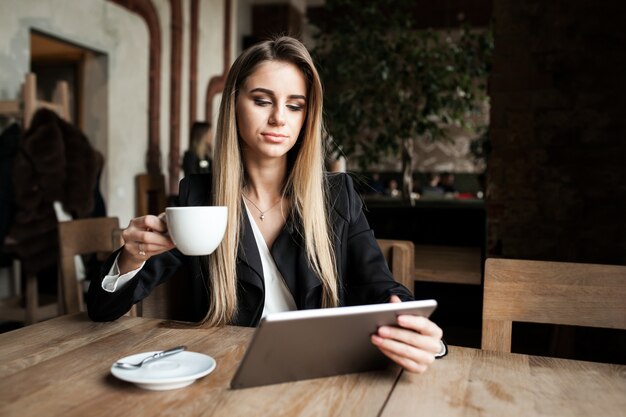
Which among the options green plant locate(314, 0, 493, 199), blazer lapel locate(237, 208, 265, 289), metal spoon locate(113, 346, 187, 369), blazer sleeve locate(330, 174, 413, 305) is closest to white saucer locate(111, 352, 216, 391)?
metal spoon locate(113, 346, 187, 369)

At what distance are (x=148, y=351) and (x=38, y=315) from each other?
6.78 ft

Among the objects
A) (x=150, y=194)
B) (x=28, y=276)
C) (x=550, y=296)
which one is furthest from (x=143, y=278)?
(x=150, y=194)

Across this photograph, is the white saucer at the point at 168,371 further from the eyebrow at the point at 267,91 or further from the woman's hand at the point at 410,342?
the eyebrow at the point at 267,91

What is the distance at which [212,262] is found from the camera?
1.37 meters

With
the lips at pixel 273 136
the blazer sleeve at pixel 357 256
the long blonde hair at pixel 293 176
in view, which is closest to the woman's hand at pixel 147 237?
the long blonde hair at pixel 293 176

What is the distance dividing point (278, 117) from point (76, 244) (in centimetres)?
84

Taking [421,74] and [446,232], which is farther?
[421,74]

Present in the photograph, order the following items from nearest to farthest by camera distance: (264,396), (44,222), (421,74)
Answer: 1. (264,396)
2. (44,222)
3. (421,74)

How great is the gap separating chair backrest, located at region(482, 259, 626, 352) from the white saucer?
26.0 inches

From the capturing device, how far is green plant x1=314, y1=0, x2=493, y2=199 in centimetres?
404

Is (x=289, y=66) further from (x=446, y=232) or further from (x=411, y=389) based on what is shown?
(x=446, y=232)

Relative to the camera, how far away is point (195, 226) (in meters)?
0.94

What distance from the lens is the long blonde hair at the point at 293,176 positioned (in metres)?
1.40

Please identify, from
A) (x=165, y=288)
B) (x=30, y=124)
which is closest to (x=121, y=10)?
(x=30, y=124)
